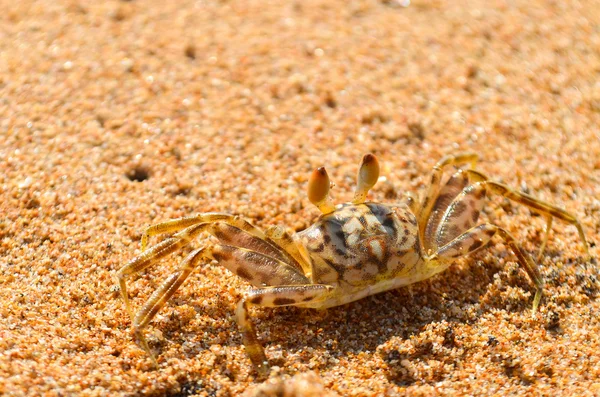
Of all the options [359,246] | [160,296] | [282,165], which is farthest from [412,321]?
[282,165]

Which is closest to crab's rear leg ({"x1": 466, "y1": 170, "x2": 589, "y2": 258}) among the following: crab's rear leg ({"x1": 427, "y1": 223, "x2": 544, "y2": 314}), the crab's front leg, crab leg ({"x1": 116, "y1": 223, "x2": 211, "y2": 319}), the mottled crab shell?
crab's rear leg ({"x1": 427, "y1": 223, "x2": 544, "y2": 314})

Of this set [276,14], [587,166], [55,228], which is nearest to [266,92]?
[276,14]

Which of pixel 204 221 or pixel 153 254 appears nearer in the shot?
pixel 153 254

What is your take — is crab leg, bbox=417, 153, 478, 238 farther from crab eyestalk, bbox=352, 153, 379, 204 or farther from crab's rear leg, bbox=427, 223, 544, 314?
crab eyestalk, bbox=352, 153, 379, 204

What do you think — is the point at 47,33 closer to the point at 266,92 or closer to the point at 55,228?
the point at 266,92

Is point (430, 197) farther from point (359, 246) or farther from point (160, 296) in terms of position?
point (160, 296)

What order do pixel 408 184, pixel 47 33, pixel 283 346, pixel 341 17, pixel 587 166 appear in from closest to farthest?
1. pixel 283 346
2. pixel 408 184
3. pixel 587 166
4. pixel 47 33
5. pixel 341 17
